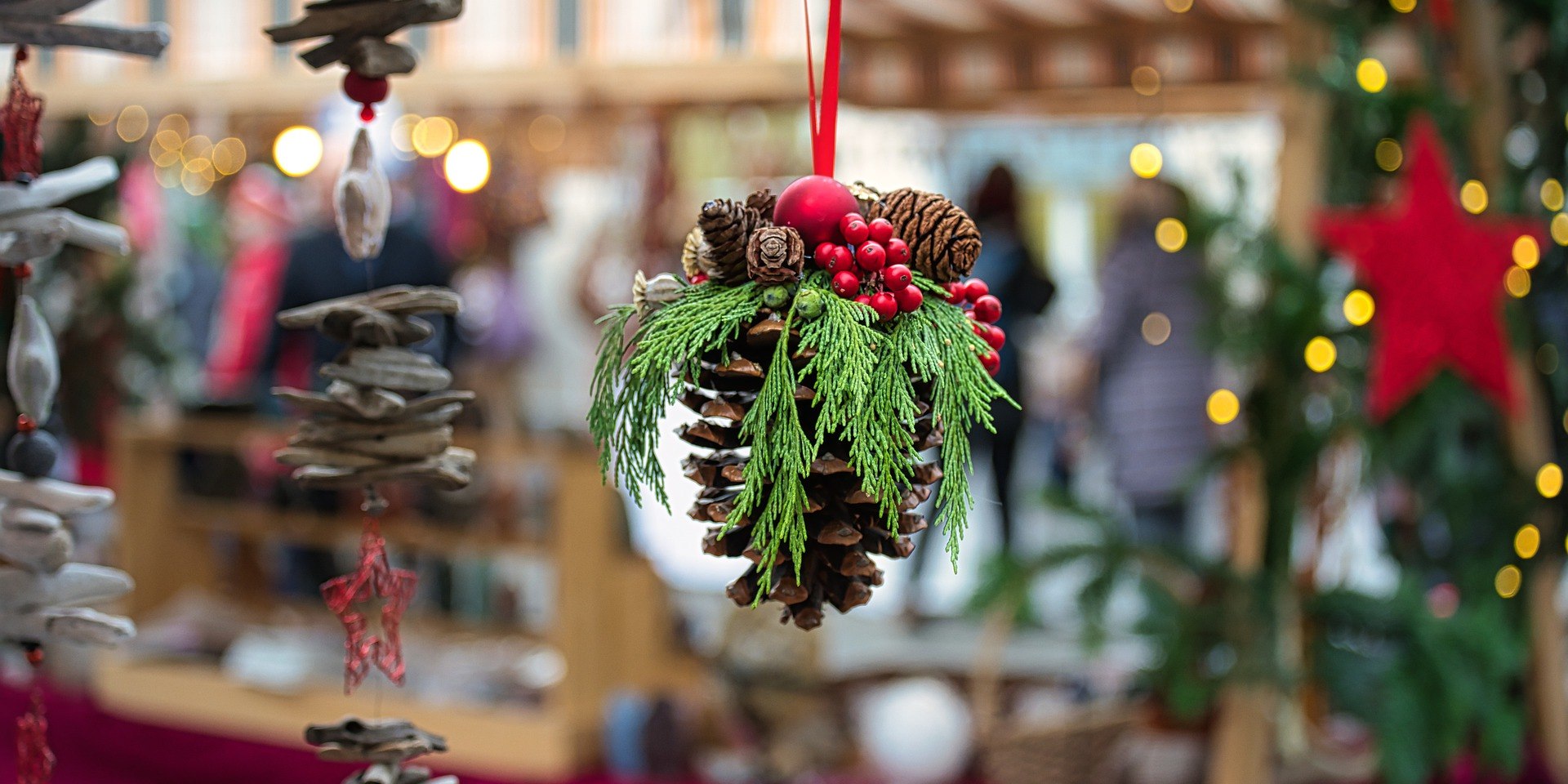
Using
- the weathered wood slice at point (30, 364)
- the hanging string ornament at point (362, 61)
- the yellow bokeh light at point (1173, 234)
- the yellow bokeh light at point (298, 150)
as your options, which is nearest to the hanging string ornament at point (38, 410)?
the weathered wood slice at point (30, 364)

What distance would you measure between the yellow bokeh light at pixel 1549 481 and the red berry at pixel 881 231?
212cm

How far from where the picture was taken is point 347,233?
96 cm

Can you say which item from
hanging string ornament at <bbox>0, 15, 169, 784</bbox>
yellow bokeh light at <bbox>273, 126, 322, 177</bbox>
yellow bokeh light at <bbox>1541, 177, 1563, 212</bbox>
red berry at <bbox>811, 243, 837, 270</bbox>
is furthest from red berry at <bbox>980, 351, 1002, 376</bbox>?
yellow bokeh light at <bbox>273, 126, 322, 177</bbox>

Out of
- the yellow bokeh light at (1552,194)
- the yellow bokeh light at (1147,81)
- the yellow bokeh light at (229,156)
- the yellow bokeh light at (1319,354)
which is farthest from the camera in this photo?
the yellow bokeh light at (229,156)

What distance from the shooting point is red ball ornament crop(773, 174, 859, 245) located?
79cm

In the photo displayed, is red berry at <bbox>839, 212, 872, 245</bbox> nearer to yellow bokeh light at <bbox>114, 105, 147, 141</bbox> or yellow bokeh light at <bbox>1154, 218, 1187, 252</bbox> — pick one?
yellow bokeh light at <bbox>1154, 218, 1187, 252</bbox>

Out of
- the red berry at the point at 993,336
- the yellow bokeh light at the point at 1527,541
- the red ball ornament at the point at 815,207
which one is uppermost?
the red ball ornament at the point at 815,207

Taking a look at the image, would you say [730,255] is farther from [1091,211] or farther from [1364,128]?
[1091,211]

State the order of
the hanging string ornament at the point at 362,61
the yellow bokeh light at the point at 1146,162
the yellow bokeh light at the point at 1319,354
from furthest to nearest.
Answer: the yellow bokeh light at the point at 1146,162 < the yellow bokeh light at the point at 1319,354 < the hanging string ornament at the point at 362,61

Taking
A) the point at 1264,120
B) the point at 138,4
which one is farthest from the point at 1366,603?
the point at 138,4

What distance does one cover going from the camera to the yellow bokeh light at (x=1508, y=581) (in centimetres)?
249

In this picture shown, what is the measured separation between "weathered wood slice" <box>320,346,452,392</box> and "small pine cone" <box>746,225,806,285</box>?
30 centimetres

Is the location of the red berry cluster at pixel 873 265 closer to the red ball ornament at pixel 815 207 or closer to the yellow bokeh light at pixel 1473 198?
the red ball ornament at pixel 815 207

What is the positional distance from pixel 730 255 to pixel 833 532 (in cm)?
17
